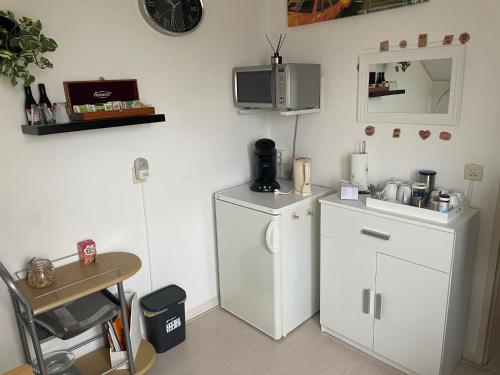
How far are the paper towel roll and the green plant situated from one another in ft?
5.69

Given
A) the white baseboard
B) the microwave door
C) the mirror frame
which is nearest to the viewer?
the mirror frame

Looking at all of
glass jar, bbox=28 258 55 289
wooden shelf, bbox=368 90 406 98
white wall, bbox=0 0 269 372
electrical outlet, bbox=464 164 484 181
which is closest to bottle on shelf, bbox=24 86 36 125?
white wall, bbox=0 0 269 372

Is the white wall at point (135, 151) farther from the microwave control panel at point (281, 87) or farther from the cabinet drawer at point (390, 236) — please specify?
the cabinet drawer at point (390, 236)

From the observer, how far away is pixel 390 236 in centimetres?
206

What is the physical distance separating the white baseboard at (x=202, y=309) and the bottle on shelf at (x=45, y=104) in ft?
5.21

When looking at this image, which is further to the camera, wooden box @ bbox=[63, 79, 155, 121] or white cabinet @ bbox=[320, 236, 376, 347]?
white cabinet @ bbox=[320, 236, 376, 347]

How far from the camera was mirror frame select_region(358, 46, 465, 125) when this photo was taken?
202cm

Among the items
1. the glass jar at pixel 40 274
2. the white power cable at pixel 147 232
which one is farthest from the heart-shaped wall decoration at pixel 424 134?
the glass jar at pixel 40 274

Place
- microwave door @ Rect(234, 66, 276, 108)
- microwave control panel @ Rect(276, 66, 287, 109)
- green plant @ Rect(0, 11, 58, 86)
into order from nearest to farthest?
green plant @ Rect(0, 11, 58, 86), microwave control panel @ Rect(276, 66, 287, 109), microwave door @ Rect(234, 66, 276, 108)

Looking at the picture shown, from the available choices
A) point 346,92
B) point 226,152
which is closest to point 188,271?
point 226,152

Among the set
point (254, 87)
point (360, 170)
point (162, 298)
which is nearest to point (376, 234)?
point (360, 170)

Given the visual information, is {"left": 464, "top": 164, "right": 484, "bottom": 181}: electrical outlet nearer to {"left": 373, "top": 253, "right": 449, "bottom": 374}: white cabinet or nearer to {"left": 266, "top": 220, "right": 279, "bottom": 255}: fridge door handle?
{"left": 373, "top": 253, "right": 449, "bottom": 374}: white cabinet

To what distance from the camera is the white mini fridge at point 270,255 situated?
2361 mm

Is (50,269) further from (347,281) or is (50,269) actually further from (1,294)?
(347,281)
